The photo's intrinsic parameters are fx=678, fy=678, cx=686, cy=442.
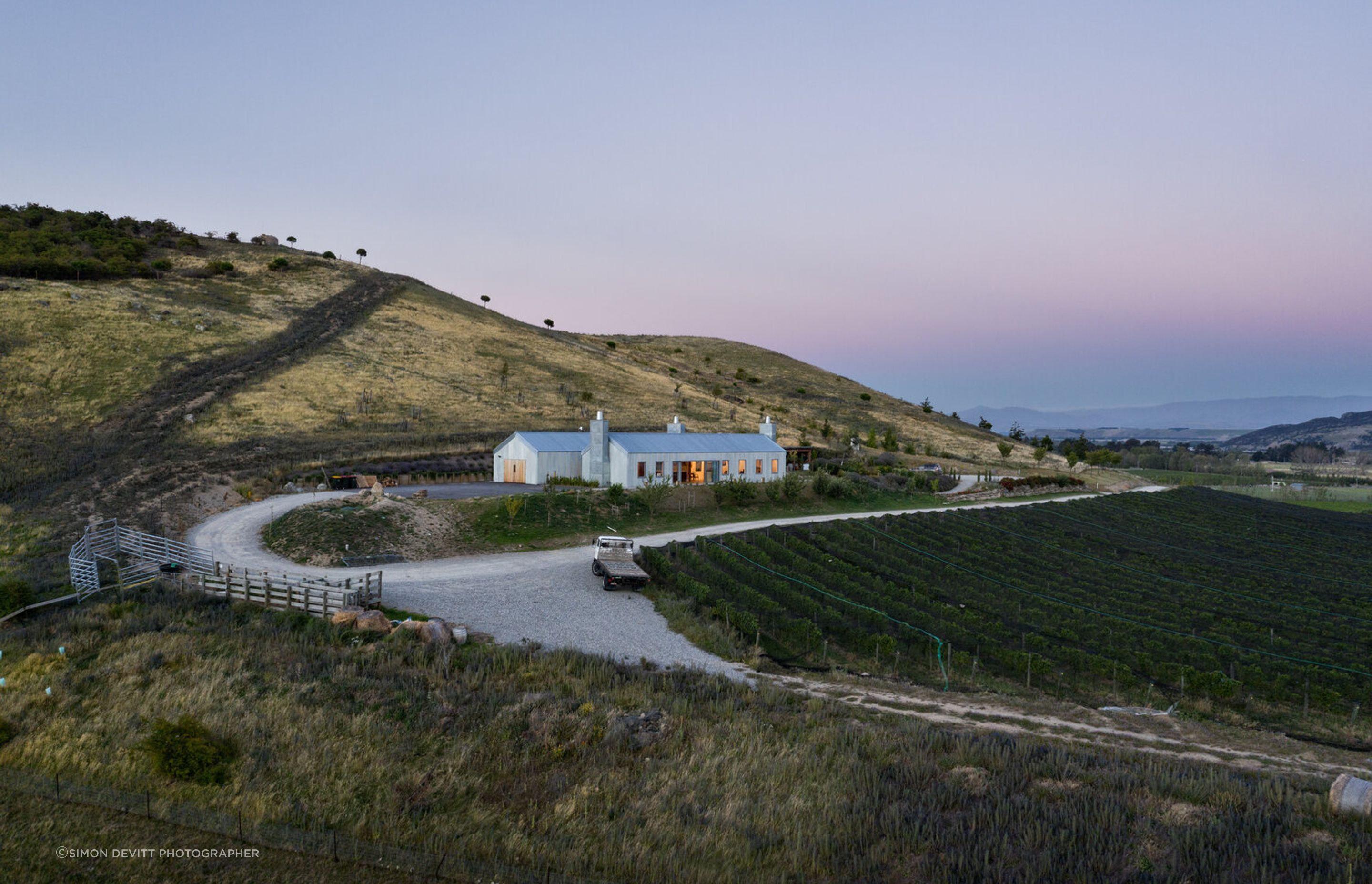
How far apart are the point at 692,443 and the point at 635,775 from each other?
121 feet

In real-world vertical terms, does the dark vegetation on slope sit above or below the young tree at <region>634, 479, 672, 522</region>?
above

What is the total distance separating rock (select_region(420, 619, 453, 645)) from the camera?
17.1 metres

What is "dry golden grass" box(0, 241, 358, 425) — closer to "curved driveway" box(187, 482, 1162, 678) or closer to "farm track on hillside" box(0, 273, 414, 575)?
"farm track on hillside" box(0, 273, 414, 575)

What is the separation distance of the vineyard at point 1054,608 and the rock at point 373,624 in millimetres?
9851

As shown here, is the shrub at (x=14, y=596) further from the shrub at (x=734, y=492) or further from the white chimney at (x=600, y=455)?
the shrub at (x=734, y=492)

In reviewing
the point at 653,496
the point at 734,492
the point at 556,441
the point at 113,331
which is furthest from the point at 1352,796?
the point at 113,331

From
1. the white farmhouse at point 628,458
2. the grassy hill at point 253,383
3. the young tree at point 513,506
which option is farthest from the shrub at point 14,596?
the white farmhouse at point 628,458

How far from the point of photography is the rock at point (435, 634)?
17.1 m

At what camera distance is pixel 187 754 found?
1091 centimetres

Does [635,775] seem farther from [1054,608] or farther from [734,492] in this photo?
[734,492]

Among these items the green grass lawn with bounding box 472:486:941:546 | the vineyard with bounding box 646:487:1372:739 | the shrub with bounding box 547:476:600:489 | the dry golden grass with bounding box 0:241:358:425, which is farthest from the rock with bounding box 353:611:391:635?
the dry golden grass with bounding box 0:241:358:425

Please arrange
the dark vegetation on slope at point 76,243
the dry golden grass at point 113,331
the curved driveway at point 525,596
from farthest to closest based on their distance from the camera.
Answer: the dark vegetation on slope at point 76,243, the dry golden grass at point 113,331, the curved driveway at point 525,596

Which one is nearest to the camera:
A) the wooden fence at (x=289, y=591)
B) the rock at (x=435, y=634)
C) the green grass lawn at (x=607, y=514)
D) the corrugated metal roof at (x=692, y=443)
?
the rock at (x=435, y=634)

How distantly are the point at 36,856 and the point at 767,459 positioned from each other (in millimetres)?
44468
